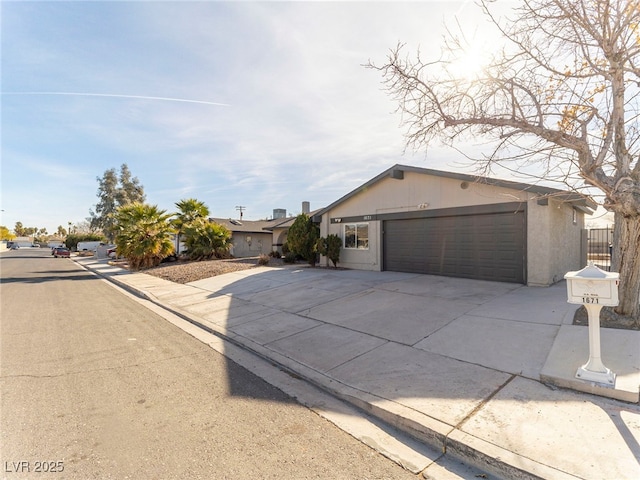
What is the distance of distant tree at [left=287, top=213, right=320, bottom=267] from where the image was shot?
58.1ft

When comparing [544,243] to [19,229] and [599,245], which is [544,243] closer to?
[599,245]

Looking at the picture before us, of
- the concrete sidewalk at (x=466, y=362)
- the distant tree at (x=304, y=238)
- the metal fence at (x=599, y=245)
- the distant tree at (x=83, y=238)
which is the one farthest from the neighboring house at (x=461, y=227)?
the distant tree at (x=83, y=238)

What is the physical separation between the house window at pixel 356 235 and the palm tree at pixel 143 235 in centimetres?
1148

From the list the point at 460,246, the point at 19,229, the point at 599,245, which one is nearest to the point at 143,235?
the point at 460,246

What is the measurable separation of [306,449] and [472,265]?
989cm

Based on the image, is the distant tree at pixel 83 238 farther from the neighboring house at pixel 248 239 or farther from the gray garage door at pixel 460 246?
the gray garage door at pixel 460 246

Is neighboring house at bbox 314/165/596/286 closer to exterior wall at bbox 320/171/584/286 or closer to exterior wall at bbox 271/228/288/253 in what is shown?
exterior wall at bbox 320/171/584/286

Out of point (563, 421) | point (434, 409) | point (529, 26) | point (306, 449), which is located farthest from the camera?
point (529, 26)

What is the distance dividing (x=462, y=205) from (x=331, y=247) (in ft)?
21.9

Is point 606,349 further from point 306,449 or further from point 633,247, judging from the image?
point 306,449

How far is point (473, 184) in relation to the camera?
36.8 feet

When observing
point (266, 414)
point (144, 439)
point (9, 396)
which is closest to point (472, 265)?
point (266, 414)

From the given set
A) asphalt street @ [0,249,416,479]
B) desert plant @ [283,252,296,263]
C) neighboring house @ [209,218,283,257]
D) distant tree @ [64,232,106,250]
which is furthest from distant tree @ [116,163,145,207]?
asphalt street @ [0,249,416,479]

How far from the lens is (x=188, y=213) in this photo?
23797 millimetres
